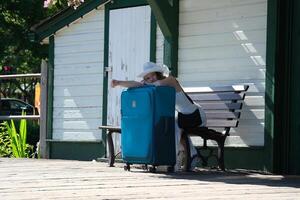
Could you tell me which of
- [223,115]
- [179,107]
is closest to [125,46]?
[223,115]

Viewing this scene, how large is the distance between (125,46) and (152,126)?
2982 millimetres

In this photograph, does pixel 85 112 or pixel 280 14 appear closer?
pixel 280 14

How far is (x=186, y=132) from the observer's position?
26.8 feet

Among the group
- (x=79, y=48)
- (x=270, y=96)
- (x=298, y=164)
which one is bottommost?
(x=298, y=164)

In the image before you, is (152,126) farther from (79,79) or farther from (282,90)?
(79,79)

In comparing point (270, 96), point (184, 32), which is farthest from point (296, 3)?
point (184, 32)

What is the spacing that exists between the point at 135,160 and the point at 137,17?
306 cm

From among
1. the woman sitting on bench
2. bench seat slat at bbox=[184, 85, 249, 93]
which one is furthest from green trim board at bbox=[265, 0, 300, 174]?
the woman sitting on bench

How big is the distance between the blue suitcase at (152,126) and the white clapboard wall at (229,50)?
49.0 inches

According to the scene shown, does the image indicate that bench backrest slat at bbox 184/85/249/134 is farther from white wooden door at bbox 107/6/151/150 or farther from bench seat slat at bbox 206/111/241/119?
white wooden door at bbox 107/6/151/150

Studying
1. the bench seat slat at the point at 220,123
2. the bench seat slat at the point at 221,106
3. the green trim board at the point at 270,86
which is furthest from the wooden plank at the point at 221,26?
the bench seat slat at the point at 220,123

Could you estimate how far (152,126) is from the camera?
7.79 meters

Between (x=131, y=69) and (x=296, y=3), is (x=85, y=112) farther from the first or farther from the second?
(x=296, y=3)

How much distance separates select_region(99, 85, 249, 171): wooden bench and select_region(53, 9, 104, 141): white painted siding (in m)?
2.08
